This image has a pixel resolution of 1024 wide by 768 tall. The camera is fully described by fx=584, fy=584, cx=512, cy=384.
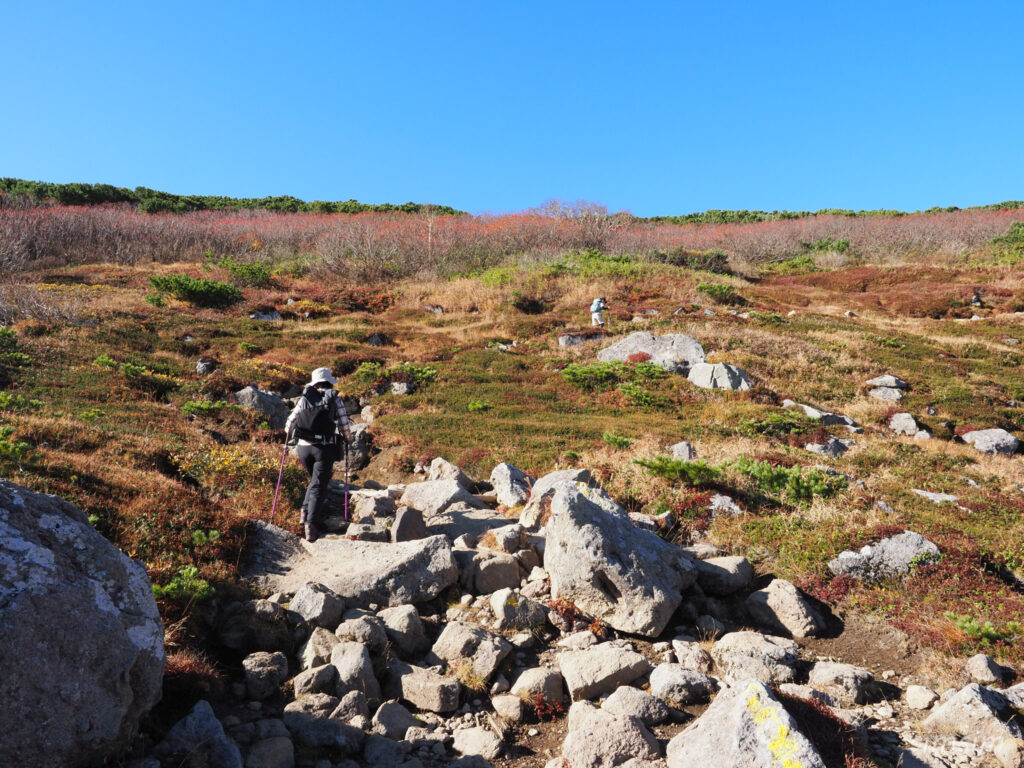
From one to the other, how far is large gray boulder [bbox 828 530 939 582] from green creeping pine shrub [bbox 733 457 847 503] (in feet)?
6.42

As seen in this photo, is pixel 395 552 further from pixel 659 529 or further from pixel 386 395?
pixel 386 395

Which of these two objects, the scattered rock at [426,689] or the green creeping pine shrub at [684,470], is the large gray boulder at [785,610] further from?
the scattered rock at [426,689]

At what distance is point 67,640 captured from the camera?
11.8ft

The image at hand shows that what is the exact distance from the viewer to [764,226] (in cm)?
6044

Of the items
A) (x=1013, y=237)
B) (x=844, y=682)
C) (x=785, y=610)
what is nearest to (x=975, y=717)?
(x=844, y=682)

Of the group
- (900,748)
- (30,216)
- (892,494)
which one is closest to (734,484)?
(892,494)

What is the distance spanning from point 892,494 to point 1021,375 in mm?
16713

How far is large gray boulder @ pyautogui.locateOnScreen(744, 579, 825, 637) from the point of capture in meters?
6.73

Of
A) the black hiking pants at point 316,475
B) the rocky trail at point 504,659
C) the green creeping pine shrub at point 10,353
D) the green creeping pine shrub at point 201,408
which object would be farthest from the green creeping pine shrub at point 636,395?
the green creeping pine shrub at point 10,353

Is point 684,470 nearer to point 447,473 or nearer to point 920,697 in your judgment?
point 447,473

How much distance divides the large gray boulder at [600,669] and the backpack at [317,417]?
529cm

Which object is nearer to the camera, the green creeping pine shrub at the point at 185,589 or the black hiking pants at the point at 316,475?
the green creeping pine shrub at the point at 185,589

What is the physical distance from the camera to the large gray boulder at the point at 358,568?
695 cm

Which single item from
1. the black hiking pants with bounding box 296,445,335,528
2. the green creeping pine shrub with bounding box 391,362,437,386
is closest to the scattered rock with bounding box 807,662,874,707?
the black hiking pants with bounding box 296,445,335,528
